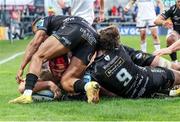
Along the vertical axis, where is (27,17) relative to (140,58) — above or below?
below

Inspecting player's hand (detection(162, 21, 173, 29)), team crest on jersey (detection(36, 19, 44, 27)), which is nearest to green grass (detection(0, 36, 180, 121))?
team crest on jersey (detection(36, 19, 44, 27))

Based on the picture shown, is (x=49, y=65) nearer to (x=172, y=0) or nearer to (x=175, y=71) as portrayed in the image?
(x=175, y=71)

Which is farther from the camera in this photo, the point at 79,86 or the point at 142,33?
the point at 142,33

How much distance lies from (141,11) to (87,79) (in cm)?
1030

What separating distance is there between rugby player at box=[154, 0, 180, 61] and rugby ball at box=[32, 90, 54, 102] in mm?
5131

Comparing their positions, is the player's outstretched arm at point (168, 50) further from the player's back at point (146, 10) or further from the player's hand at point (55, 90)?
the player's back at point (146, 10)

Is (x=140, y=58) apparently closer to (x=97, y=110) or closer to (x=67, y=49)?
(x=67, y=49)

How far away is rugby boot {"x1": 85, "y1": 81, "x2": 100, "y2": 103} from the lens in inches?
311

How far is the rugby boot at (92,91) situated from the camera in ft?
25.9

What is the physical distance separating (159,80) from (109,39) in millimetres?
897

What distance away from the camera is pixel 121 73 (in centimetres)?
820

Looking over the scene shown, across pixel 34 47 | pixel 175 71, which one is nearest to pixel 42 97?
pixel 34 47

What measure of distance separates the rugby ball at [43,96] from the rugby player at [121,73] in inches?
24.6

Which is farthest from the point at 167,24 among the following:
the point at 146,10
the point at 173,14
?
the point at 146,10
